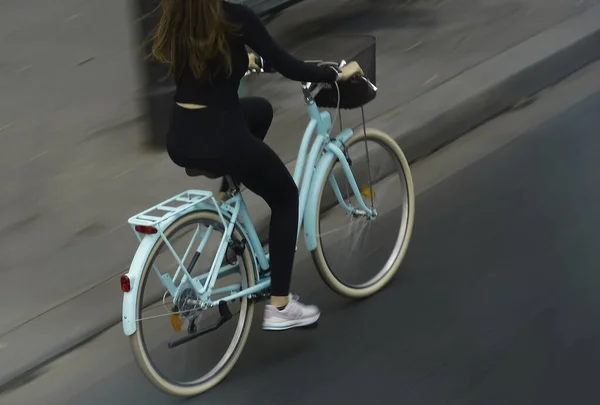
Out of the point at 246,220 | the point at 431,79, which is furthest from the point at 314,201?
the point at 431,79

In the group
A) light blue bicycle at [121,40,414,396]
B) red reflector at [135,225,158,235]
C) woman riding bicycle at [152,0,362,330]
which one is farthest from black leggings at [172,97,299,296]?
red reflector at [135,225,158,235]

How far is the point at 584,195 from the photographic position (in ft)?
18.5

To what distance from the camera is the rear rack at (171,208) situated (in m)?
3.58

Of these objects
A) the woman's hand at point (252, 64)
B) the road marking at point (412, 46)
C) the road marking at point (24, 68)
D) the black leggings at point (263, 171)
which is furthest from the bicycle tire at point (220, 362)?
the road marking at point (412, 46)

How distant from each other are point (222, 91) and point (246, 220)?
68cm

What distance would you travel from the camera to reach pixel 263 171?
3.76 m

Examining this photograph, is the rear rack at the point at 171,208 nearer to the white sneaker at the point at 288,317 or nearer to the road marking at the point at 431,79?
the white sneaker at the point at 288,317

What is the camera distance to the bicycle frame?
11.8 feet

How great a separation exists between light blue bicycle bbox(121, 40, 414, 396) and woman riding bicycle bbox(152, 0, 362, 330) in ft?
0.62

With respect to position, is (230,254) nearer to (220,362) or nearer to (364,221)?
(220,362)

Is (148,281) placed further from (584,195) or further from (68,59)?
(68,59)

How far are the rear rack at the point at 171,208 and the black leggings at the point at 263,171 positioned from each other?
15cm

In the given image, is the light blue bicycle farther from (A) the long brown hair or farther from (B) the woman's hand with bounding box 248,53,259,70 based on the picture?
(A) the long brown hair

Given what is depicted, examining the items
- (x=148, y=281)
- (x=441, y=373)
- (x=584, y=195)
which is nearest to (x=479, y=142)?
(x=584, y=195)
